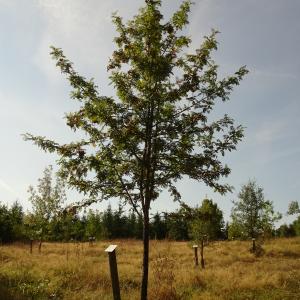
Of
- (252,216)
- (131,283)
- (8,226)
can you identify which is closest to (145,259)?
(131,283)

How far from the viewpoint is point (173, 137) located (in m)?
8.30

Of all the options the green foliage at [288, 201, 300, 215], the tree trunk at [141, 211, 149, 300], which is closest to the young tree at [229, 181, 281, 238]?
the green foliage at [288, 201, 300, 215]

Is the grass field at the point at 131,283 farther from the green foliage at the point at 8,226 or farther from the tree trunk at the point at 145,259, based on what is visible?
the green foliage at the point at 8,226

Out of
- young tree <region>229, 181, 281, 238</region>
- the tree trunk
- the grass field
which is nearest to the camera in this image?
the tree trunk

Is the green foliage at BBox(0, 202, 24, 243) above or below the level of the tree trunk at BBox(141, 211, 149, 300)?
above

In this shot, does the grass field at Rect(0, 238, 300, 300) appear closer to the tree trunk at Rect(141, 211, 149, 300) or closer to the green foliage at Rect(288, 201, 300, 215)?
the tree trunk at Rect(141, 211, 149, 300)

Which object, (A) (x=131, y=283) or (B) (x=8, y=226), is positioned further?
(B) (x=8, y=226)

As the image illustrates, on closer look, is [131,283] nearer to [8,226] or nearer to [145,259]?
[145,259]

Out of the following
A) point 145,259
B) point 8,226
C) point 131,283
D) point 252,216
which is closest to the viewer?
point 145,259

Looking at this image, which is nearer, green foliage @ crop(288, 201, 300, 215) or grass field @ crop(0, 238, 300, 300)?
grass field @ crop(0, 238, 300, 300)

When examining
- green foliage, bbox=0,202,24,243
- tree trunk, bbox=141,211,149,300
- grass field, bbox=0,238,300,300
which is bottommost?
grass field, bbox=0,238,300,300

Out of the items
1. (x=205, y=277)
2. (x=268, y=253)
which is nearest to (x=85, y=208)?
(x=205, y=277)

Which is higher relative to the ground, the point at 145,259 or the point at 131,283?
the point at 145,259

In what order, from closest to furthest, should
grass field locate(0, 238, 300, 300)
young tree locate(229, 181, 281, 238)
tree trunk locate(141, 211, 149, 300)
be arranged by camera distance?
tree trunk locate(141, 211, 149, 300), grass field locate(0, 238, 300, 300), young tree locate(229, 181, 281, 238)
